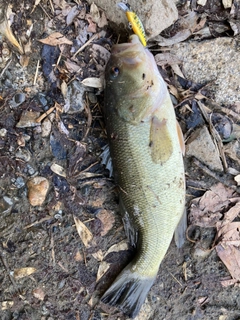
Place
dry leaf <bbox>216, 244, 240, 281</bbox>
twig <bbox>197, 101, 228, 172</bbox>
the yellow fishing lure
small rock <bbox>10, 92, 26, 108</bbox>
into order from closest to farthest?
the yellow fishing lure
small rock <bbox>10, 92, 26, 108</bbox>
twig <bbox>197, 101, 228, 172</bbox>
dry leaf <bbox>216, 244, 240, 281</bbox>

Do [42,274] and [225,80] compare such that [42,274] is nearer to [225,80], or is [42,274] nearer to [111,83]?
[111,83]

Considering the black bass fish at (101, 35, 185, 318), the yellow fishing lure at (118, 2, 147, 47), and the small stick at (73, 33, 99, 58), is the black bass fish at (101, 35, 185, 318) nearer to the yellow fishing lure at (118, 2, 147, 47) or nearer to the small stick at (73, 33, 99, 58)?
the yellow fishing lure at (118, 2, 147, 47)

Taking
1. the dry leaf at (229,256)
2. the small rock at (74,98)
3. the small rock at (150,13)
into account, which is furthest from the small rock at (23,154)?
the dry leaf at (229,256)

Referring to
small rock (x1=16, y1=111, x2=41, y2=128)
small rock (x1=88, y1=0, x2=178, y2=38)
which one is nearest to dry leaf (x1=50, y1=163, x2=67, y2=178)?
→ small rock (x1=16, y1=111, x2=41, y2=128)

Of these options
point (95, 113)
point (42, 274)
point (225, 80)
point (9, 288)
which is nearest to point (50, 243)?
point (42, 274)

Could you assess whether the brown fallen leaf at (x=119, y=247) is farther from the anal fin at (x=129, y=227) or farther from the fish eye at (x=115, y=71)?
the fish eye at (x=115, y=71)
